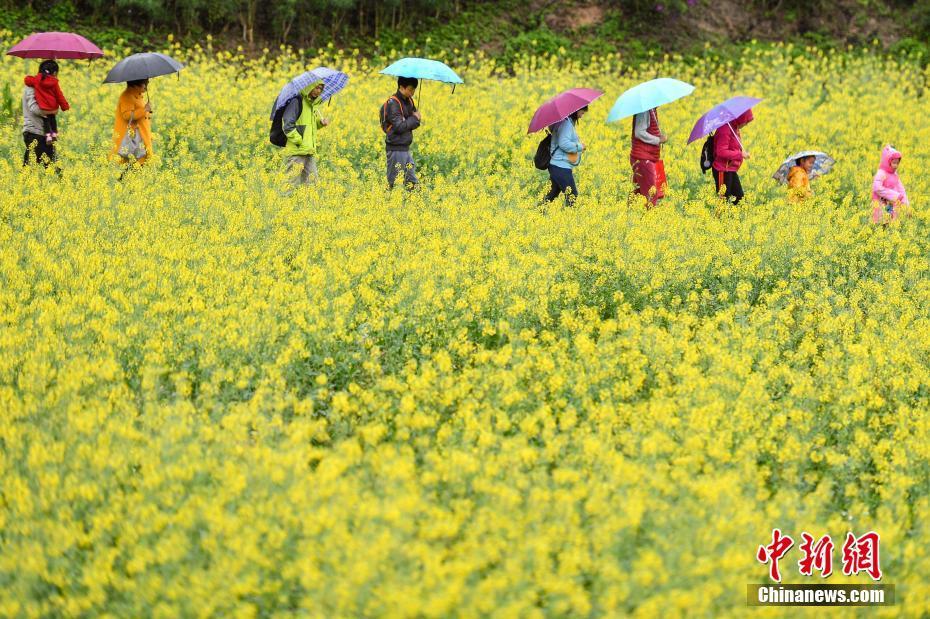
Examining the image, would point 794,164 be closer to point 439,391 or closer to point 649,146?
point 649,146

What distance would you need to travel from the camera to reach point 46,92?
10.1 meters

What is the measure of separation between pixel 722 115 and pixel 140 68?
629cm

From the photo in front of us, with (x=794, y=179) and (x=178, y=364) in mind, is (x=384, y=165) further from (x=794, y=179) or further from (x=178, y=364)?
(x=178, y=364)

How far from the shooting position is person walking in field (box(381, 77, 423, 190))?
978 cm

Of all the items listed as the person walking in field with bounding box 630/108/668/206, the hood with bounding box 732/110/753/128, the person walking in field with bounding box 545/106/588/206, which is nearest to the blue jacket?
the person walking in field with bounding box 545/106/588/206

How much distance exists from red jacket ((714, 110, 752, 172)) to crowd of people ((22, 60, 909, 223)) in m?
0.01

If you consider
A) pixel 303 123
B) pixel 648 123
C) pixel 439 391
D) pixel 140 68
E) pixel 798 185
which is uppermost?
pixel 140 68

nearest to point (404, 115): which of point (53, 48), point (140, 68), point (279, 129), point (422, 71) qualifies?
point (422, 71)

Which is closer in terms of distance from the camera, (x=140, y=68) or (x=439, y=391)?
(x=439, y=391)

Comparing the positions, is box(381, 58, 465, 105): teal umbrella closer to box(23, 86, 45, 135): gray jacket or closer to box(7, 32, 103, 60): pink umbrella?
box(7, 32, 103, 60): pink umbrella

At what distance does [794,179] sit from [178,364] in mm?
7304

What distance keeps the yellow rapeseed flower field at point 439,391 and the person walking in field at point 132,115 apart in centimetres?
41

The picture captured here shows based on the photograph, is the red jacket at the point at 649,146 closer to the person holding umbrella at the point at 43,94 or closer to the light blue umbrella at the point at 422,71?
the light blue umbrella at the point at 422,71

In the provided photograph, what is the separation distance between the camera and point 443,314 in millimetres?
6848
